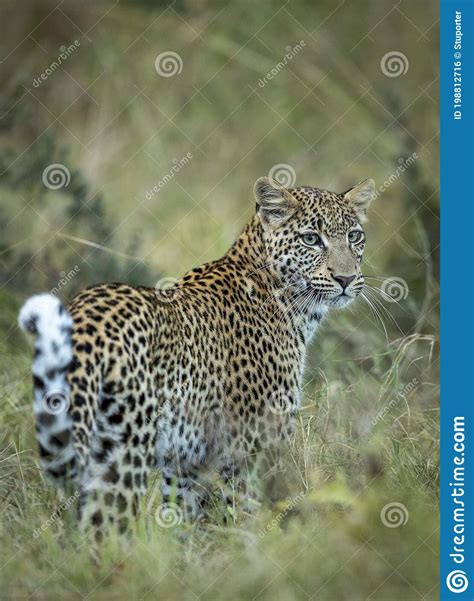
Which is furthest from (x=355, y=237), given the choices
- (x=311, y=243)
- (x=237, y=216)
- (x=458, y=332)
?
(x=237, y=216)

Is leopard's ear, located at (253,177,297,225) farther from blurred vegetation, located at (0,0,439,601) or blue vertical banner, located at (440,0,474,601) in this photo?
blurred vegetation, located at (0,0,439,601)

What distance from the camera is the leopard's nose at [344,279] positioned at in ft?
28.5

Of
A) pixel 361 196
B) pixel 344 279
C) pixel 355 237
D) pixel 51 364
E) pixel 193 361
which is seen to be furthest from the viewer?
pixel 361 196

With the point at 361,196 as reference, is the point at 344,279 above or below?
below

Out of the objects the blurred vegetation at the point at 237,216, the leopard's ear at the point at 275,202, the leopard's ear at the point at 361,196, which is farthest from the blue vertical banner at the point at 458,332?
the leopard's ear at the point at 275,202

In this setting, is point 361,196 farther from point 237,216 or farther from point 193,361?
point 237,216

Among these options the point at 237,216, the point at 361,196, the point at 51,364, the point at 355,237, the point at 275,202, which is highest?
the point at 361,196

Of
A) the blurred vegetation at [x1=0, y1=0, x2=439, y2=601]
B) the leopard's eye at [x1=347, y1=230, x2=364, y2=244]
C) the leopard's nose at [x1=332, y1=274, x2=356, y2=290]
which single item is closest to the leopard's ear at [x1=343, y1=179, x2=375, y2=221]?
the leopard's eye at [x1=347, y1=230, x2=364, y2=244]

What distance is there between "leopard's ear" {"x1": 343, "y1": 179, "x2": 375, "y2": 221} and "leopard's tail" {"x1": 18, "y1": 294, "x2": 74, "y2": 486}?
295 cm

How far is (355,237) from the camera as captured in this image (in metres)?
8.95

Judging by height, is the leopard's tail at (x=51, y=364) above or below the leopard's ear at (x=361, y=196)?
below

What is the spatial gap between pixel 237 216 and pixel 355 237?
193 inches

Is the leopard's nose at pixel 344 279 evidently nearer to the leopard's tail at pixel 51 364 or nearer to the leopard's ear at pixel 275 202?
the leopard's ear at pixel 275 202

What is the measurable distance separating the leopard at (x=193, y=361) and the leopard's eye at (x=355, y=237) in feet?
0.04
